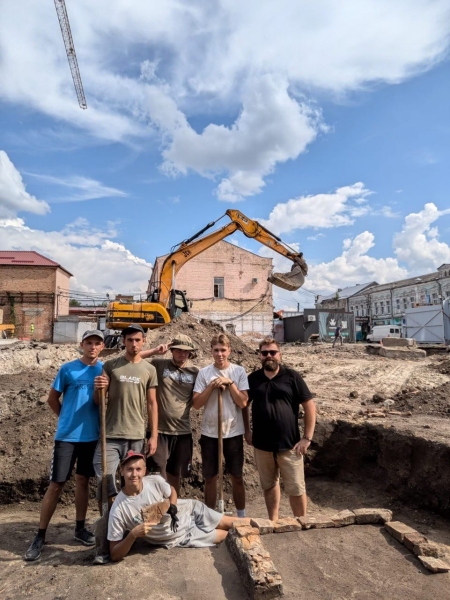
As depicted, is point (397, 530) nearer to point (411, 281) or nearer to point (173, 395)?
point (173, 395)

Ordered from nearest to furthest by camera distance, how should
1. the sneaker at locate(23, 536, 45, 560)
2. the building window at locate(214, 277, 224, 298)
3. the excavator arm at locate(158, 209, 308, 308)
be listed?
the sneaker at locate(23, 536, 45, 560)
the excavator arm at locate(158, 209, 308, 308)
the building window at locate(214, 277, 224, 298)

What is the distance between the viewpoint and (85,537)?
3779mm

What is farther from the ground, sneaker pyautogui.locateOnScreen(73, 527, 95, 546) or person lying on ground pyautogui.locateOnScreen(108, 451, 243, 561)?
person lying on ground pyautogui.locateOnScreen(108, 451, 243, 561)

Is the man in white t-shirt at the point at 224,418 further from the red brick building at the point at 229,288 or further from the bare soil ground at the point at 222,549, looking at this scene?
the red brick building at the point at 229,288

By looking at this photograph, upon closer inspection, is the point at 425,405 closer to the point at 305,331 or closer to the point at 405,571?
the point at 405,571

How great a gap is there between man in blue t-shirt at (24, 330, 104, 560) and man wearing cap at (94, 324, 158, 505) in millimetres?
135

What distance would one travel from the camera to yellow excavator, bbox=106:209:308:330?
1361cm

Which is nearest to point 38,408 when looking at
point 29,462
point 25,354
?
point 29,462

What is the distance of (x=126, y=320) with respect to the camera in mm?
13609

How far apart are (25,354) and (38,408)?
769 centimetres

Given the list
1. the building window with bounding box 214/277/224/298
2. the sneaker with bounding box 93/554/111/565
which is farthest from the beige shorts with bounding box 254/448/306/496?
the building window with bounding box 214/277/224/298

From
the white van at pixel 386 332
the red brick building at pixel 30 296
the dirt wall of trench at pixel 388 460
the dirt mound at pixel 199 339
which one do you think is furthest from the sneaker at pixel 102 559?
the red brick building at pixel 30 296

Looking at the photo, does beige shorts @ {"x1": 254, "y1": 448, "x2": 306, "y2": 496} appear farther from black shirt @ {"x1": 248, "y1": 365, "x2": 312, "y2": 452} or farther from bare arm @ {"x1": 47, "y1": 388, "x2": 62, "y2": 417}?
bare arm @ {"x1": 47, "y1": 388, "x2": 62, "y2": 417}

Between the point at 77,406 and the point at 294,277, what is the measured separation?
11.1 m
